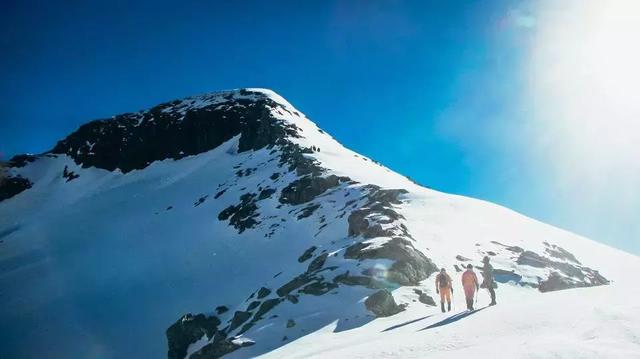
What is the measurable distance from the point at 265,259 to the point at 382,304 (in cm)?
2113

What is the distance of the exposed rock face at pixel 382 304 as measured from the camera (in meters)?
25.5

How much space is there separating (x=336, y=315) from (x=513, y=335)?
14.6 meters

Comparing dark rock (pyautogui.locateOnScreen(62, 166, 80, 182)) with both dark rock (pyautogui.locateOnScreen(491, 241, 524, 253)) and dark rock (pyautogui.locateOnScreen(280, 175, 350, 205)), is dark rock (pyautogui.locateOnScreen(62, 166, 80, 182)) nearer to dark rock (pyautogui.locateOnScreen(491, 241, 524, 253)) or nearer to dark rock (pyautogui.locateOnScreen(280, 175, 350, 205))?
dark rock (pyautogui.locateOnScreen(280, 175, 350, 205))

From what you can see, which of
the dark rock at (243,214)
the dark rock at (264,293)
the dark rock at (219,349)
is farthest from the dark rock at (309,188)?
the dark rock at (219,349)

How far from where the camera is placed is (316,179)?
56.2 m

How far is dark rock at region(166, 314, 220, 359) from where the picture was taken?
33344 mm

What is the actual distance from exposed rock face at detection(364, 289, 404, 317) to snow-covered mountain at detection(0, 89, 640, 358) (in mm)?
72

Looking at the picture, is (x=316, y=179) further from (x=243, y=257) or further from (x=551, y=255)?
(x=551, y=255)

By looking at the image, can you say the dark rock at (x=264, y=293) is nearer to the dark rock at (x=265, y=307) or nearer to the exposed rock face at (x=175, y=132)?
the dark rock at (x=265, y=307)

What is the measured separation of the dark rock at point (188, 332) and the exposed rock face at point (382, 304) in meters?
12.1

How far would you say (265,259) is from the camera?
45500 millimetres

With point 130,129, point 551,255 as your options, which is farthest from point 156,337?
point 130,129

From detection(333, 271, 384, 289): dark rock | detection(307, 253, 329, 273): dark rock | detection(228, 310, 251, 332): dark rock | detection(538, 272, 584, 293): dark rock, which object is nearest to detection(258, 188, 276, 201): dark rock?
detection(307, 253, 329, 273): dark rock

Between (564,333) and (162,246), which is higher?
(162,246)
